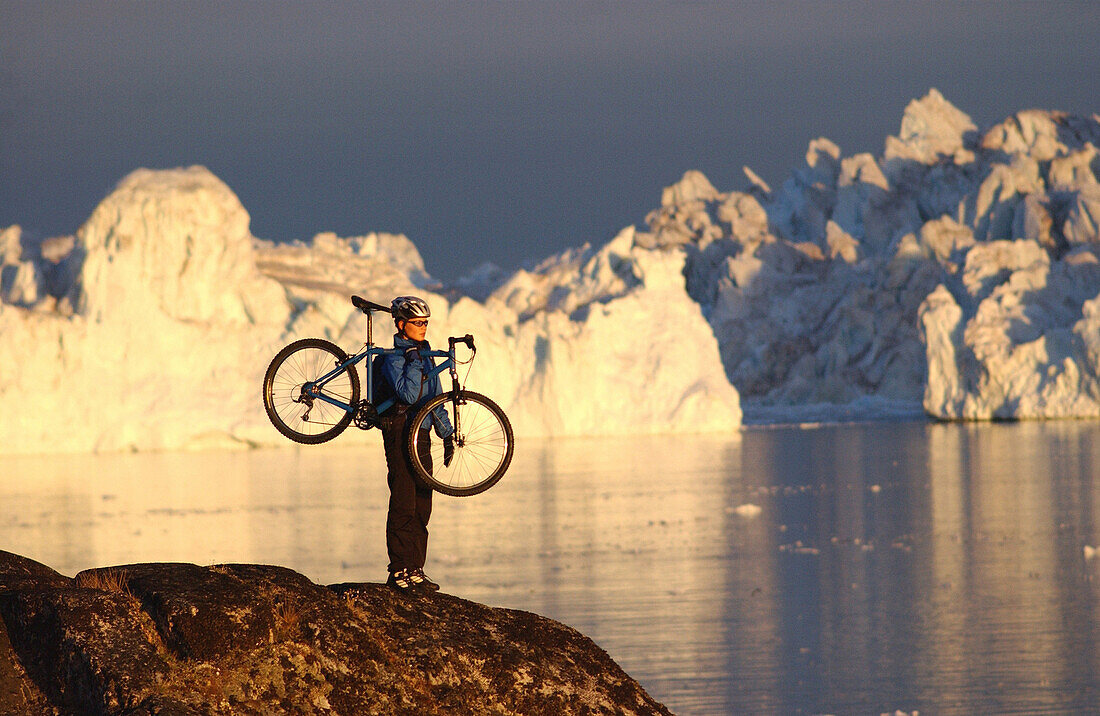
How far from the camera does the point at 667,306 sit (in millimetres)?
58000

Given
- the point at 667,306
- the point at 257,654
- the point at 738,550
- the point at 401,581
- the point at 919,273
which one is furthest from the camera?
the point at 919,273

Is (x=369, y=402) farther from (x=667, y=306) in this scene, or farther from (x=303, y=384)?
(x=667, y=306)

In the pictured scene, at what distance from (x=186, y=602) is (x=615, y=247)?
205 feet

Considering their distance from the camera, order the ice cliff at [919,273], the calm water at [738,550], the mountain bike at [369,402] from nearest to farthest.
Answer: the mountain bike at [369,402]
the calm water at [738,550]
the ice cliff at [919,273]

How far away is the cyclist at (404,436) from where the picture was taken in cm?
507

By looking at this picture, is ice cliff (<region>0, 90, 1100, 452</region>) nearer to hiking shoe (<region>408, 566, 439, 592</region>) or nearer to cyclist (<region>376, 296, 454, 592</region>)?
cyclist (<region>376, 296, 454, 592</region>)

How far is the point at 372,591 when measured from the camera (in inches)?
177

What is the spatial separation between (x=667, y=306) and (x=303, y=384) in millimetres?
52445

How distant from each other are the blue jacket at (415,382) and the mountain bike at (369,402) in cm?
3

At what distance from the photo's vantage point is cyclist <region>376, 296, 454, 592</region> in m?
5.07

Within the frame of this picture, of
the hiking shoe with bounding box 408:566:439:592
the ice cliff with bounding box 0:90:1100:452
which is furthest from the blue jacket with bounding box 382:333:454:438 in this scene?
the ice cliff with bounding box 0:90:1100:452

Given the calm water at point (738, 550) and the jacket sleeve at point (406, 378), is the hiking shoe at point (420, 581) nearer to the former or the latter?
the jacket sleeve at point (406, 378)

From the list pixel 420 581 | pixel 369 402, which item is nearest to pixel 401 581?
pixel 420 581

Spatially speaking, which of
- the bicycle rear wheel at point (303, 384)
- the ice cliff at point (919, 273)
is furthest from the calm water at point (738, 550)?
the ice cliff at point (919, 273)
